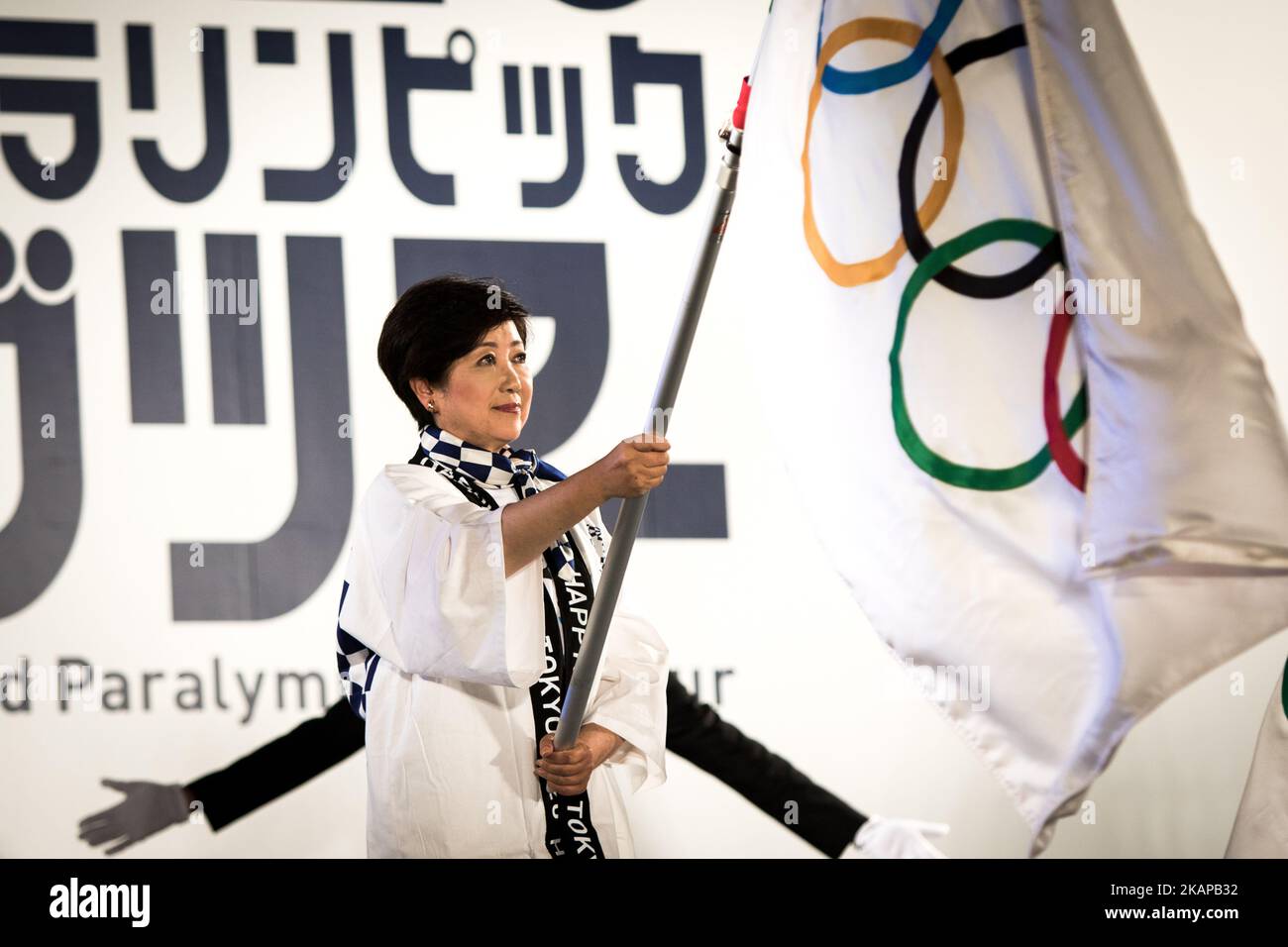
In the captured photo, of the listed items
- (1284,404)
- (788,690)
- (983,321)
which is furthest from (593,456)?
(1284,404)

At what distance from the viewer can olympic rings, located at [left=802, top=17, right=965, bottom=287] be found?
2.04 metres

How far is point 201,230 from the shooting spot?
2668 mm

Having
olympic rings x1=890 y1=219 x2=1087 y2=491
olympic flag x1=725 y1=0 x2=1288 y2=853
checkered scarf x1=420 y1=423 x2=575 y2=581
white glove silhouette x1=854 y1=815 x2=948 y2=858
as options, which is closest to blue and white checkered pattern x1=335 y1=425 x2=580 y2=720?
checkered scarf x1=420 y1=423 x2=575 y2=581

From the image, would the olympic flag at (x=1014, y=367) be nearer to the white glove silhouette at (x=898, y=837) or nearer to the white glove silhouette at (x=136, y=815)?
the white glove silhouette at (x=898, y=837)

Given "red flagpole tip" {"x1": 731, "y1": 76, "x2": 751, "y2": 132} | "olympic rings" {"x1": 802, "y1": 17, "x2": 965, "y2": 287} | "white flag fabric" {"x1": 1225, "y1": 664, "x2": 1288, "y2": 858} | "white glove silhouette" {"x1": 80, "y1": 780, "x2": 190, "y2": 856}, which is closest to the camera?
"olympic rings" {"x1": 802, "y1": 17, "x2": 965, "y2": 287}

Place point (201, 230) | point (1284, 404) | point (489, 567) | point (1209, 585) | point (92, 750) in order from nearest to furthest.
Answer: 1. point (1209, 585)
2. point (489, 567)
3. point (92, 750)
4. point (201, 230)
5. point (1284, 404)

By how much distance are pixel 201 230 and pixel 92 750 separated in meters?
0.88

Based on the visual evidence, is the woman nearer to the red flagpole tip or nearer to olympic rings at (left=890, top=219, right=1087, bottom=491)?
olympic rings at (left=890, top=219, right=1087, bottom=491)

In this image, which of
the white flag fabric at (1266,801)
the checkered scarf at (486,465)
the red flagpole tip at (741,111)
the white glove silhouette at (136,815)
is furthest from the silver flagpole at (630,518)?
the white flag fabric at (1266,801)

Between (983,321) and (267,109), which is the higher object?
(267,109)

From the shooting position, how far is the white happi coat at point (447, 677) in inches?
81.7

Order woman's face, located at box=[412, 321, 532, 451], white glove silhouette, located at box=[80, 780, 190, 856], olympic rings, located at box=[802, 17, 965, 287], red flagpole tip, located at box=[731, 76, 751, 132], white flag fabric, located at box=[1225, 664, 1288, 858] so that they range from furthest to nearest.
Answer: white flag fabric, located at box=[1225, 664, 1288, 858], white glove silhouette, located at box=[80, 780, 190, 856], woman's face, located at box=[412, 321, 532, 451], red flagpole tip, located at box=[731, 76, 751, 132], olympic rings, located at box=[802, 17, 965, 287]

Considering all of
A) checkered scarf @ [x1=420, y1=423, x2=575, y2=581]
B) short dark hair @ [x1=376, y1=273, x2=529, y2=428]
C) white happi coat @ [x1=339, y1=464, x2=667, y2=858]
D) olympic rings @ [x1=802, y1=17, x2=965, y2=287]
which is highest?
olympic rings @ [x1=802, y1=17, x2=965, y2=287]

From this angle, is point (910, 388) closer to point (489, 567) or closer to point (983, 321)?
point (983, 321)
